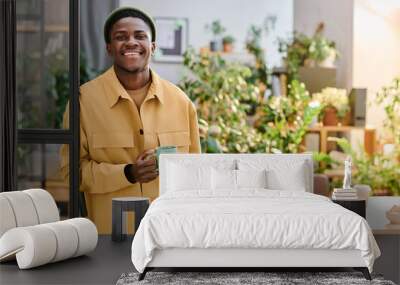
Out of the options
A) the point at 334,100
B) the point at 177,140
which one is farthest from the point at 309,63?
the point at 177,140

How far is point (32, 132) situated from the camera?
24.0 ft

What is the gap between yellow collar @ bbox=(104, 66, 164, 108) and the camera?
297 inches

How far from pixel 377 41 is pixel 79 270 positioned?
458 centimetres

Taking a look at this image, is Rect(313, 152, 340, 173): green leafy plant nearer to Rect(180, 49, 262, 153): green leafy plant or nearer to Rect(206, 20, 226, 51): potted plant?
Rect(180, 49, 262, 153): green leafy plant

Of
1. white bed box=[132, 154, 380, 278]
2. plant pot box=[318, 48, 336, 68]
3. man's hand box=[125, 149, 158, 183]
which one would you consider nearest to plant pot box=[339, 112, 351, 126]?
plant pot box=[318, 48, 336, 68]

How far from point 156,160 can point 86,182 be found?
71cm

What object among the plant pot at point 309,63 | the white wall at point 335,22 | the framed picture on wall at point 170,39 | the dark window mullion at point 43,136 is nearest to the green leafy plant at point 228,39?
the framed picture on wall at point 170,39

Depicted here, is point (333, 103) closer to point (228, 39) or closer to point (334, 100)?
point (334, 100)

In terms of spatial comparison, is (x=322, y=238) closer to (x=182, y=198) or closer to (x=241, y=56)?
(x=182, y=198)

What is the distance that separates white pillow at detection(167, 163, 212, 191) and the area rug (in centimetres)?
123

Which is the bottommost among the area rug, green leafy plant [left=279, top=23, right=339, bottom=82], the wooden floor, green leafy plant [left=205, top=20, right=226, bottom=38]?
the wooden floor

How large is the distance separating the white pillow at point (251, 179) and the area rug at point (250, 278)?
1167 millimetres

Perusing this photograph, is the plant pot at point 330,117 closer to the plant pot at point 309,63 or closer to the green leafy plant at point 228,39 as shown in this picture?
the plant pot at point 309,63

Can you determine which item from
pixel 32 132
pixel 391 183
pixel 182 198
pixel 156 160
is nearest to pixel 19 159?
pixel 32 132
